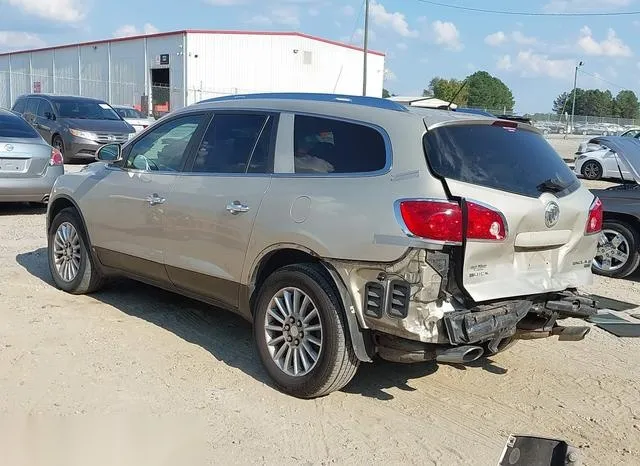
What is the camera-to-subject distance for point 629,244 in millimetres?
7867

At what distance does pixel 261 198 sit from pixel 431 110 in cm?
121

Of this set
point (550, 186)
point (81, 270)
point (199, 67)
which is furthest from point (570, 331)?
point (199, 67)

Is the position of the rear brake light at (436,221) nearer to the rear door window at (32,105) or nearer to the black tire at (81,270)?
the black tire at (81,270)

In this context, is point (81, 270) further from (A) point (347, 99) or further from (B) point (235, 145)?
(A) point (347, 99)

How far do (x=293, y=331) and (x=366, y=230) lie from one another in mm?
886

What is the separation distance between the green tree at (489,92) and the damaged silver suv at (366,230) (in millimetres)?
97097

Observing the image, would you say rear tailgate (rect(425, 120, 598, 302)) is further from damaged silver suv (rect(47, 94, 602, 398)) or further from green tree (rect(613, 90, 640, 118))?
green tree (rect(613, 90, 640, 118))

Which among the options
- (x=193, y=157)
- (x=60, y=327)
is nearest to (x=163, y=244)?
(x=193, y=157)

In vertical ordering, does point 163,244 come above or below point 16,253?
above

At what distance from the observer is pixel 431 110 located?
14.4 feet

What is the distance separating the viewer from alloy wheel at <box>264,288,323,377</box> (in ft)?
14.0

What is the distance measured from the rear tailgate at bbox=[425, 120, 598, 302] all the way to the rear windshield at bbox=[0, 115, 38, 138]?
8.33 m

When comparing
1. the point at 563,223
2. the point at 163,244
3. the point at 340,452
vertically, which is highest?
the point at 563,223

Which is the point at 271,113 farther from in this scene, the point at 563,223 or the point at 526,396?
the point at 526,396
